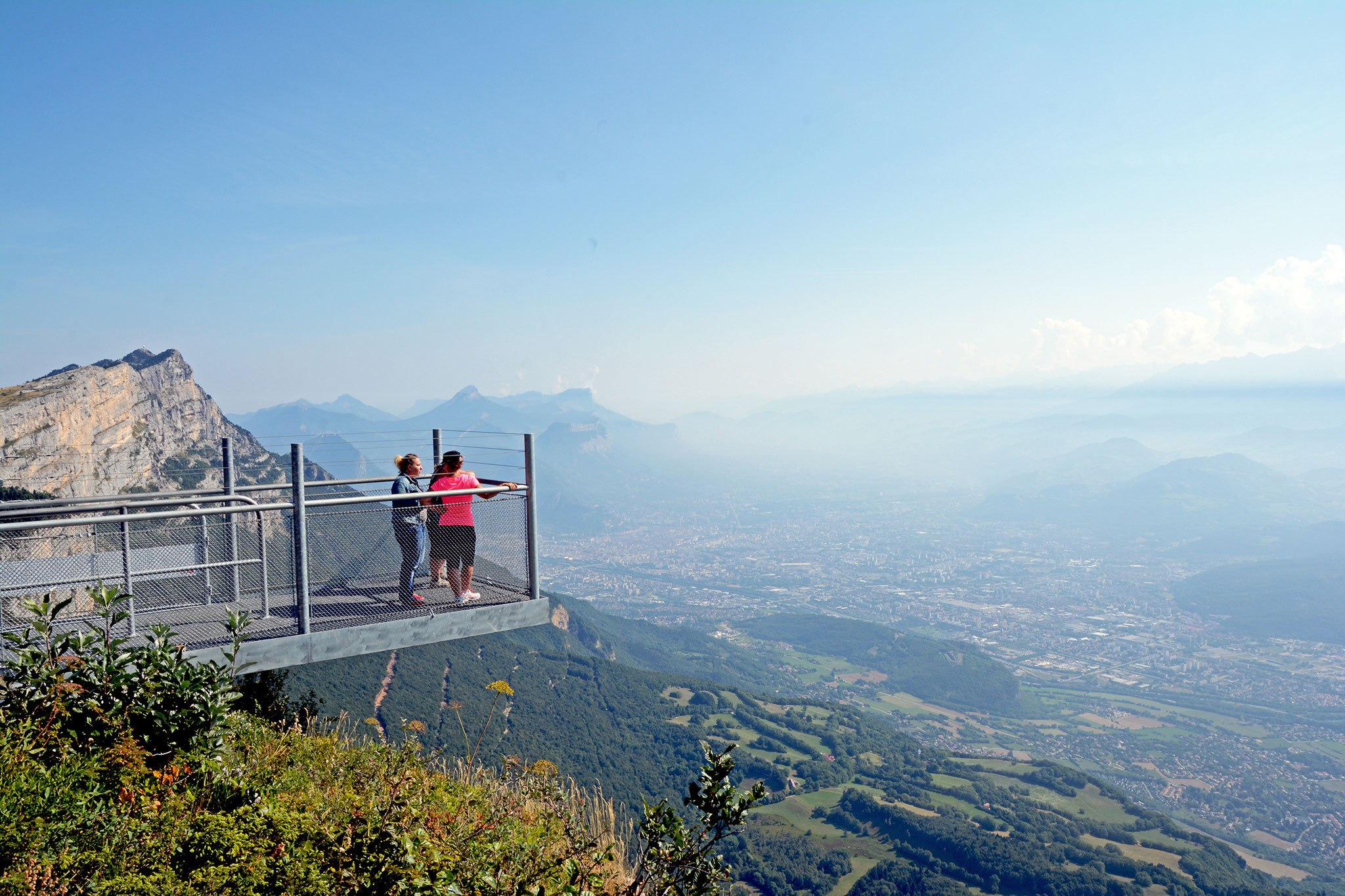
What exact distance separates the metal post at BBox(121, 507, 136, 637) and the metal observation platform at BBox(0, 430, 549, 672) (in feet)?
0.07

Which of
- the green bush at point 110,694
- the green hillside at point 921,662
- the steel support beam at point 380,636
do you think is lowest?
the green hillside at point 921,662

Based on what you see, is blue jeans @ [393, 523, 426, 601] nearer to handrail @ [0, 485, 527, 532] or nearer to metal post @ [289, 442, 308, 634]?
handrail @ [0, 485, 527, 532]

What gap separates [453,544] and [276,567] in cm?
203

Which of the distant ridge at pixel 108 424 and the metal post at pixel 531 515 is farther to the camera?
the distant ridge at pixel 108 424

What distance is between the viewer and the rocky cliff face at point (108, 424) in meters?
59.8

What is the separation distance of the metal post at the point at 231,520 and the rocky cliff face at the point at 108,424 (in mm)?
41358

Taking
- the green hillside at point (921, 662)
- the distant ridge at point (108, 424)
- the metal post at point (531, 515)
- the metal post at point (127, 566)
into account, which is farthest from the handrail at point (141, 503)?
the green hillside at point (921, 662)

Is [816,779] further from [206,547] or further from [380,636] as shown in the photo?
[206,547]

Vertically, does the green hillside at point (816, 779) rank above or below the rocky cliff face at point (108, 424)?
below

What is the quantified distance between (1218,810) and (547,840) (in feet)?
465

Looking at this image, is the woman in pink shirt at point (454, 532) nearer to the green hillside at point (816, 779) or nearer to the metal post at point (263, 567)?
the metal post at point (263, 567)

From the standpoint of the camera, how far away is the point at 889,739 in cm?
11269

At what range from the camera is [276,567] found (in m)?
7.91

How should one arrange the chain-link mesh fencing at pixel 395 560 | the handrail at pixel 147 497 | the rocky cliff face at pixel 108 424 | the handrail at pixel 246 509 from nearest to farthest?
the handrail at pixel 246 509 → the handrail at pixel 147 497 → the chain-link mesh fencing at pixel 395 560 → the rocky cliff face at pixel 108 424
